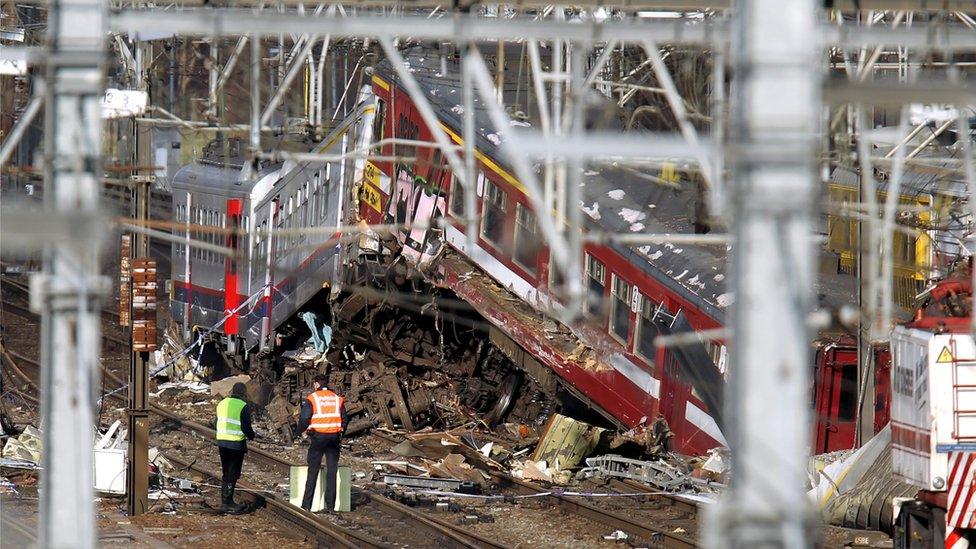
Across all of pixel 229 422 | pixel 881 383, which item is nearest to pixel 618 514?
pixel 881 383

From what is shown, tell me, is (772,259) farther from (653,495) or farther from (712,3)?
(653,495)

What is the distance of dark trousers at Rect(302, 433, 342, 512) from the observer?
14.2m

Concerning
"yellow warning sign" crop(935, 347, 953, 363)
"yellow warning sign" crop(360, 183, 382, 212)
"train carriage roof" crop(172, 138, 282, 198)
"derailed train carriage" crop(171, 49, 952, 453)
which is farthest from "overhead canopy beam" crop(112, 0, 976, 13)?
"train carriage roof" crop(172, 138, 282, 198)

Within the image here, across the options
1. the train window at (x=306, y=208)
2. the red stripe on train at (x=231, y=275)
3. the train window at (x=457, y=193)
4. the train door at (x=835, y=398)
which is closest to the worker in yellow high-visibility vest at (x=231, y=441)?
the train window at (x=457, y=193)

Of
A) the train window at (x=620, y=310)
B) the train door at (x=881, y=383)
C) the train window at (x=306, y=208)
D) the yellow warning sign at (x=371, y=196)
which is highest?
the yellow warning sign at (x=371, y=196)

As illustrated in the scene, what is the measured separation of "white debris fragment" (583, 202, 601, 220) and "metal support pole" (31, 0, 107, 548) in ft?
41.8

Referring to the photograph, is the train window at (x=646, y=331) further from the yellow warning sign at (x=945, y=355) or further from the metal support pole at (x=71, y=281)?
the metal support pole at (x=71, y=281)

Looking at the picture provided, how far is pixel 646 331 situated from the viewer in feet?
52.6

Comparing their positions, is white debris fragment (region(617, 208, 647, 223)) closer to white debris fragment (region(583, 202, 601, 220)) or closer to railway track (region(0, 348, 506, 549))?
white debris fragment (region(583, 202, 601, 220))

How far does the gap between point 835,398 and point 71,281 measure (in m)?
12.2

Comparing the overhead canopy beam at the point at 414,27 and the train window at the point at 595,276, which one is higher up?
the overhead canopy beam at the point at 414,27

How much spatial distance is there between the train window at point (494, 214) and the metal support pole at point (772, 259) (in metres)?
13.2

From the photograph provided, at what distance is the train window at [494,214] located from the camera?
57.9ft

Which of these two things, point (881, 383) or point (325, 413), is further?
point (881, 383)
